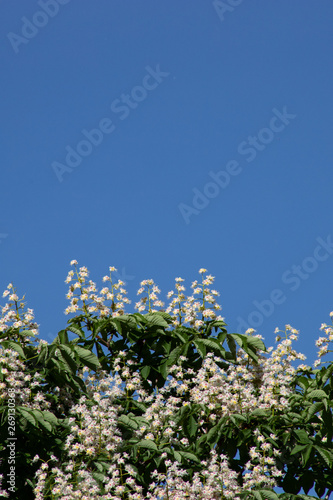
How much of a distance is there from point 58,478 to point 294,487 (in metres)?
2.42

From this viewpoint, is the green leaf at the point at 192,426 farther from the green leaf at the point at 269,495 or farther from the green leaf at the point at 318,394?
the green leaf at the point at 318,394

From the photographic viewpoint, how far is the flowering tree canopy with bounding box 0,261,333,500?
22.3 ft

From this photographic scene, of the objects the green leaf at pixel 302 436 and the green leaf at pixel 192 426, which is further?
the green leaf at pixel 192 426

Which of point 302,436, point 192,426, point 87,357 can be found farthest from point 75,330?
point 302,436

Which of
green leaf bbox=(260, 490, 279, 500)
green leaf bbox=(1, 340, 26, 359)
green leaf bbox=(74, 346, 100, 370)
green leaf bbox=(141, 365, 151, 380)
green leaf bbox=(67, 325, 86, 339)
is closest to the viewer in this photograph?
green leaf bbox=(260, 490, 279, 500)

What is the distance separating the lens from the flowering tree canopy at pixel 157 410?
6.79m

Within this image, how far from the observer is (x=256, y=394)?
7.90 metres

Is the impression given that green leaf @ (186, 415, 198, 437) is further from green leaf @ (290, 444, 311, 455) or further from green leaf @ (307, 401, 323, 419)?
green leaf @ (307, 401, 323, 419)

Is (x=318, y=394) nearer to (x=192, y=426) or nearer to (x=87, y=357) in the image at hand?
(x=192, y=426)

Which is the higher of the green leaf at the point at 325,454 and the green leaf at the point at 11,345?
the green leaf at the point at 11,345

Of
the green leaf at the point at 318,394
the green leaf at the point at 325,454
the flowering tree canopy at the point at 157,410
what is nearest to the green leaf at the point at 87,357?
the flowering tree canopy at the point at 157,410

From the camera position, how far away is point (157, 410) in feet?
23.7

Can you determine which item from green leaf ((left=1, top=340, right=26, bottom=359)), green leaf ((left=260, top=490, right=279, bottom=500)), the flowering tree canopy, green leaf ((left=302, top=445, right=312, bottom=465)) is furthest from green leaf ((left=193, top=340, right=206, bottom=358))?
green leaf ((left=1, top=340, right=26, bottom=359))

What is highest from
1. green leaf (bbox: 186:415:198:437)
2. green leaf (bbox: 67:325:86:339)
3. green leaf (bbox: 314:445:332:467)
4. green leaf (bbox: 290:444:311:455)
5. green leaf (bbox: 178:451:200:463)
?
green leaf (bbox: 67:325:86:339)
